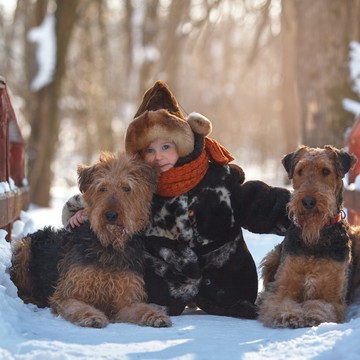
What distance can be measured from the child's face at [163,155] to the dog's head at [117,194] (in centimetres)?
17

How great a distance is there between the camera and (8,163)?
627 centimetres

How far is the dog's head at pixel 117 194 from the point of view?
4.32 metres

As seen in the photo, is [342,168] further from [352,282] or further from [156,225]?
[156,225]

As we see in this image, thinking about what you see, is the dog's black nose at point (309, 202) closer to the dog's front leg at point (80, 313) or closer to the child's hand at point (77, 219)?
the dog's front leg at point (80, 313)

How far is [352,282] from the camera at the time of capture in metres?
4.77

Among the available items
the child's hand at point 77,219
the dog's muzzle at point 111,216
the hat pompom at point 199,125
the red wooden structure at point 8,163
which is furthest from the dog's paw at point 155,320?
the red wooden structure at point 8,163

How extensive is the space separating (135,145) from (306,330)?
6.33 feet

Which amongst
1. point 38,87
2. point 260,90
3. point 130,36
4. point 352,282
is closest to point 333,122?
point 352,282

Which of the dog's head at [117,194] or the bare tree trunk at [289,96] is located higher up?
the bare tree trunk at [289,96]

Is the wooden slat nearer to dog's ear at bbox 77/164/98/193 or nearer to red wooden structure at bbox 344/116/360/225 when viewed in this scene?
dog's ear at bbox 77/164/98/193

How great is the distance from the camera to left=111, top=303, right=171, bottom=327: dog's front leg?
410cm

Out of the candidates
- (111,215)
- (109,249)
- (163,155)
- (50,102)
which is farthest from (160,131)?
(50,102)

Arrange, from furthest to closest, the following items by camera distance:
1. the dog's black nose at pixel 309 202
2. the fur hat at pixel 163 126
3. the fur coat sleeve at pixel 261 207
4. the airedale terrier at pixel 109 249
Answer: the fur coat sleeve at pixel 261 207, the fur hat at pixel 163 126, the airedale terrier at pixel 109 249, the dog's black nose at pixel 309 202

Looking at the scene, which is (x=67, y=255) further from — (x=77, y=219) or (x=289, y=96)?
(x=289, y=96)
